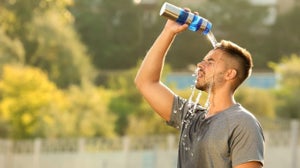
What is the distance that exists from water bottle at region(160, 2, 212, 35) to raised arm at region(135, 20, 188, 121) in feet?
0.56

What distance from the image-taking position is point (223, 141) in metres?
4.41

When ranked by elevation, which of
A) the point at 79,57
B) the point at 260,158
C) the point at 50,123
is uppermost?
the point at 79,57

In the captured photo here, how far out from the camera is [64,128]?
2536 centimetres

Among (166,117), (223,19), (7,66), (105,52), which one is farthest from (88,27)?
(166,117)

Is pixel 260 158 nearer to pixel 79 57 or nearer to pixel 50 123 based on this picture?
pixel 50 123

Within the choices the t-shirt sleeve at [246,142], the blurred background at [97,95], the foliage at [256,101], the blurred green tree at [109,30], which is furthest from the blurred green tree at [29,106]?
the t-shirt sleeve at [246,142]

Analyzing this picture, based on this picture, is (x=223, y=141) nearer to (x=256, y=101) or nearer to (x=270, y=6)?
(x=256, y=101)

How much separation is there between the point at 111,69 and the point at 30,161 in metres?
25.2

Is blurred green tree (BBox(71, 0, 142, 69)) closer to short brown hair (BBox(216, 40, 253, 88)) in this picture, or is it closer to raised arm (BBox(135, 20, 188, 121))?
raised arm (BBox(135, 20, 188, 121))

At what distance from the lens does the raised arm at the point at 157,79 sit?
4.89m

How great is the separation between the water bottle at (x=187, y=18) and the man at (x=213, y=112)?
0.06 metres

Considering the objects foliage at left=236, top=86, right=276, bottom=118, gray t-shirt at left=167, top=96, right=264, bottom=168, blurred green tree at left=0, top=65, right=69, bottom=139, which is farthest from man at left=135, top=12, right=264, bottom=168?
foliage at left=236, top=86, right=276, bottom=118

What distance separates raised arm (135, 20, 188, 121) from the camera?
4891mm

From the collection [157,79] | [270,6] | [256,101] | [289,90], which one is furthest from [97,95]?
[270,6]
